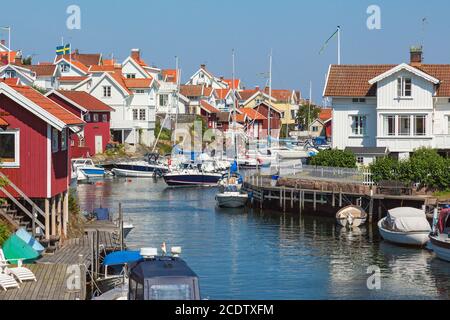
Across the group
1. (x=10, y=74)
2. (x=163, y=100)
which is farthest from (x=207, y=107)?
(x=10, y=74)

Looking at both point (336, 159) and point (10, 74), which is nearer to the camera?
point (336, 159)

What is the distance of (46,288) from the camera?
84.4 feet

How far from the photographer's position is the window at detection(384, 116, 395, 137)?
62125mm

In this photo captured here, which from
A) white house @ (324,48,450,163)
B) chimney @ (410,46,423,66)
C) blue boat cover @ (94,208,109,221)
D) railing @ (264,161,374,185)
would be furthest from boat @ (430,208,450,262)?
chimney @ (410,46,423,66)

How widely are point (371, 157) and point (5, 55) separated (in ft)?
189

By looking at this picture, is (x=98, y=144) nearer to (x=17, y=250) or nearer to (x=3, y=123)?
(x=3, y=123)

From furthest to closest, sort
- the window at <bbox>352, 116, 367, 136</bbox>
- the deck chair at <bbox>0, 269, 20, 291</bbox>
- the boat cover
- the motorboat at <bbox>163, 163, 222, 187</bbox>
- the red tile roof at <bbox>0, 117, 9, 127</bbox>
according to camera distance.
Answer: the motorboat at <bbox>163, 163, 222, 187</bbox>
the window at <bbox>352, 116, 367, 136</bbox>
the boat cover
the red tile roof at <bbox>0, 117, 9, 127</bbox>
the deck chair at <bbox>0, 269, 20, 291</bbox>

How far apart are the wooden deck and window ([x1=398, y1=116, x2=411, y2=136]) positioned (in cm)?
3774

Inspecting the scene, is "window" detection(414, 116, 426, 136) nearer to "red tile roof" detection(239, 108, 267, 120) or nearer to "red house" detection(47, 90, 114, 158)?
"red house" detection(47, 90, 114, 158)

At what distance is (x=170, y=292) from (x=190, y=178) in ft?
186

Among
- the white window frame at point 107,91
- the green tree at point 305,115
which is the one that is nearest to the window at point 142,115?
the white window frame at point 107,91

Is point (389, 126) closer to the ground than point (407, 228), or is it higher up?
higher up

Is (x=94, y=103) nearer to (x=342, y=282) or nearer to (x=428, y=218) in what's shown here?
(x=428, y=218)

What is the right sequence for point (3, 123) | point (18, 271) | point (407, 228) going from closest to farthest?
point (18, 271), point (3, 123), point (407, 228)
